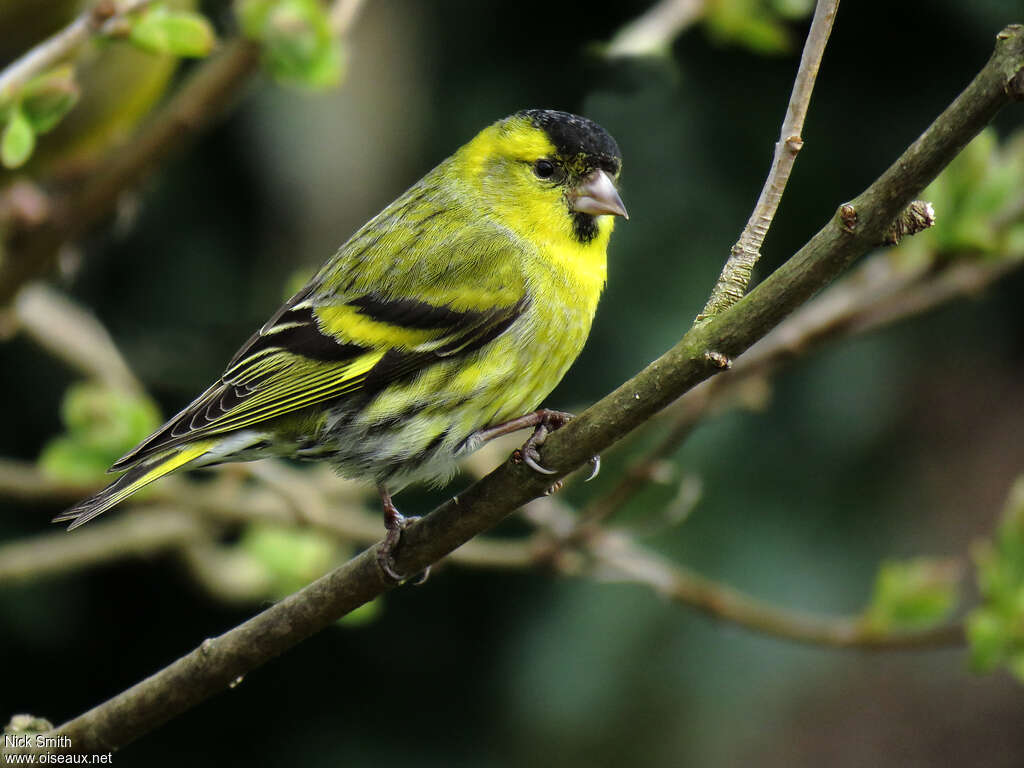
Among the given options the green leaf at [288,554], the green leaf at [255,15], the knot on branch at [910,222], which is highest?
the green leaf at [255,15]

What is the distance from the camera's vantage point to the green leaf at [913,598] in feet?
8.98

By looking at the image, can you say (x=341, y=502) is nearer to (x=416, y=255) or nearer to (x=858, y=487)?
(x=416, y=255)

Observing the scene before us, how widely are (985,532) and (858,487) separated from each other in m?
1.38

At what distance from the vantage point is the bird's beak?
2.81m

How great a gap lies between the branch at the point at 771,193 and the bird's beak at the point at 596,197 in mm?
994

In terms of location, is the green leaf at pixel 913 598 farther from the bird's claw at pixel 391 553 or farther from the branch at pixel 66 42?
the branch at pixel 66 42

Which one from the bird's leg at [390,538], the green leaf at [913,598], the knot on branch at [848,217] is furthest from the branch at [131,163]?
the green leaf at [913,598]

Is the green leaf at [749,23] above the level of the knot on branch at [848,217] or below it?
above

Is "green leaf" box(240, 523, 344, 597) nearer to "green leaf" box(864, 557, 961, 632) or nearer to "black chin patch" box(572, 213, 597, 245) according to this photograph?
"black chin patch" box(572, 213, 597, 245)

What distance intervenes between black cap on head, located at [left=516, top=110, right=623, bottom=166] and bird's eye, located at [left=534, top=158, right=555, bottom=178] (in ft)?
0.15

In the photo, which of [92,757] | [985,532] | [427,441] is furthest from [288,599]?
[985,532]

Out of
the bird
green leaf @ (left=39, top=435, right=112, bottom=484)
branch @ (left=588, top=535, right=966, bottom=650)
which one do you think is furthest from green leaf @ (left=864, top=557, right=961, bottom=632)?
green leaf @ (left=39, top=435, right=112, bottom=484)

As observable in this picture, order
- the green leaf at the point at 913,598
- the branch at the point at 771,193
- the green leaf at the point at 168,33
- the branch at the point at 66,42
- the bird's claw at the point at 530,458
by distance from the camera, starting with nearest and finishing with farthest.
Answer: the branch at the point at 771,193 < the bird's claw at the point at 530,458 < the branch at the point at 66,42 < the green leaf at the point at 168,33 < the green leaf at the point at 913,598

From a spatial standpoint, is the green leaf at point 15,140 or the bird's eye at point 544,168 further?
the bird's eye at point 544,168
